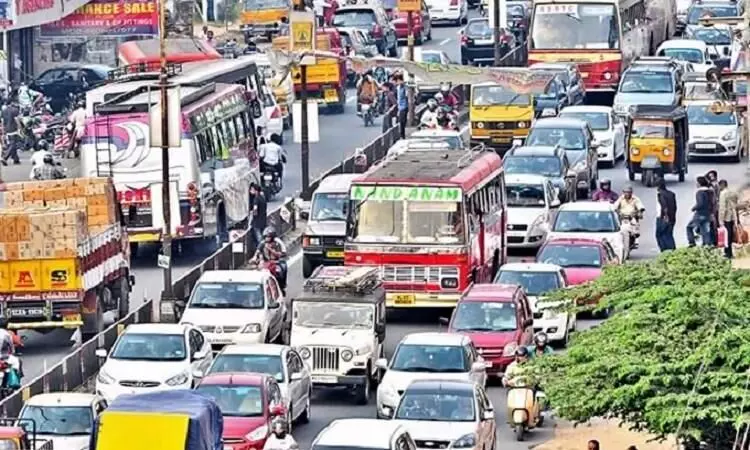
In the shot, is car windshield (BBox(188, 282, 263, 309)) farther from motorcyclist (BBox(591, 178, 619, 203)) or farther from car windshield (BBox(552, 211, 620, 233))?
motorcyclist (BBox(591, 178, 619, 203))

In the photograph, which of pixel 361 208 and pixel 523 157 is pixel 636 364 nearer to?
pixel 361 208

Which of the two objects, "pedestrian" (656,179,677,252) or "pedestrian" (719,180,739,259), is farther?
"pedestrian" (656,179,677,252)

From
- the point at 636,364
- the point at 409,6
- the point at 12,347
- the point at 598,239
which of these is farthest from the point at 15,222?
the point at 409,6

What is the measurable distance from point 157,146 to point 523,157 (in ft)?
36.6

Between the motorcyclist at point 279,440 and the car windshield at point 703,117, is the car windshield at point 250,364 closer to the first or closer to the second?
the motorcyclist at point 279,440

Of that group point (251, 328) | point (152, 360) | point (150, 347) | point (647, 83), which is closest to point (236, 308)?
point (251, 328)

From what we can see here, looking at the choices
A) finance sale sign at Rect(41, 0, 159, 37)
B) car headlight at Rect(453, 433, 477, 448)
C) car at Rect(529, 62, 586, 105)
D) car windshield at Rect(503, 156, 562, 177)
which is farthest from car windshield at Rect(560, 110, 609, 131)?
car headlight at Rect(453, 433, 477, 448)

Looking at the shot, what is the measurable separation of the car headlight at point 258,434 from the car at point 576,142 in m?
22.5

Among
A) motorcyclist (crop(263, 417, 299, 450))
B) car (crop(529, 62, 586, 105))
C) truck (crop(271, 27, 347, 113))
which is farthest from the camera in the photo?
truck (crop(271, 27, 347, 113))

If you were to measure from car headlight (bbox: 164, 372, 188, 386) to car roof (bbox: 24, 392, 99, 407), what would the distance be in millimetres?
3047

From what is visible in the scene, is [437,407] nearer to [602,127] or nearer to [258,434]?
[258,434]

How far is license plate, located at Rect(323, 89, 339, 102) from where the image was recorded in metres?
69.6

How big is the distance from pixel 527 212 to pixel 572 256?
5359mm

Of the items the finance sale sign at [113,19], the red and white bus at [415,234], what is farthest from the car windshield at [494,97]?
the red and white bus at [415,234]
